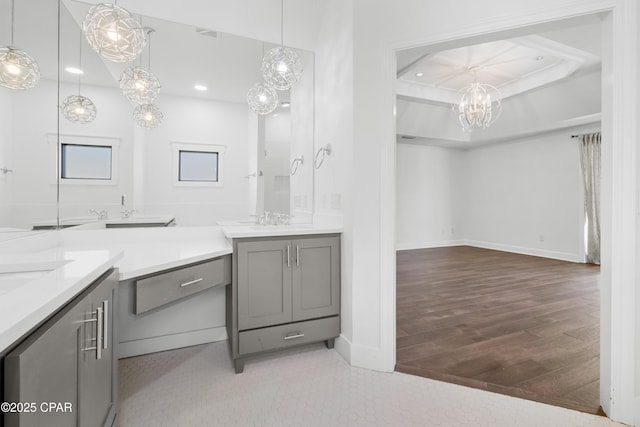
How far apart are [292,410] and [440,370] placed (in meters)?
1.06

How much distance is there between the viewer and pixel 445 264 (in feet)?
17.4

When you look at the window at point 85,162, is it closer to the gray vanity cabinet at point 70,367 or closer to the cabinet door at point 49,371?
the gray vanity cabinet at point 70,367

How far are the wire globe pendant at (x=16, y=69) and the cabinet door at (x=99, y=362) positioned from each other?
1.16 m

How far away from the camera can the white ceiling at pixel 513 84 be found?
382 cm

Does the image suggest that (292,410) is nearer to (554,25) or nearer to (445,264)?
(554,25)

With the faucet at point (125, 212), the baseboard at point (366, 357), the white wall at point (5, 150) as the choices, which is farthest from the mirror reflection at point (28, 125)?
the baseboard at point (366, 357)

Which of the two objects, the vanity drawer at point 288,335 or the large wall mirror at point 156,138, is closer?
the large wall mirror at point 156,138

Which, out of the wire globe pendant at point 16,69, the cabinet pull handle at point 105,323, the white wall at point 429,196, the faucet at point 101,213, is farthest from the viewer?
the white wall at point 429,196

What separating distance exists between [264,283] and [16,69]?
1.78 metres

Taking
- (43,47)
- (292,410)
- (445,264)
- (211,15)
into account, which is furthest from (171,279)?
(445,264)

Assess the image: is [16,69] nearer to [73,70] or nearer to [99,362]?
[73,70]

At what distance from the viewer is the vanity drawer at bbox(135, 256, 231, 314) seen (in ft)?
4.93

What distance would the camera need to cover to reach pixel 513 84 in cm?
544

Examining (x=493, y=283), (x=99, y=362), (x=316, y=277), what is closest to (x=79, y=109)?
(x=99, y=362)
